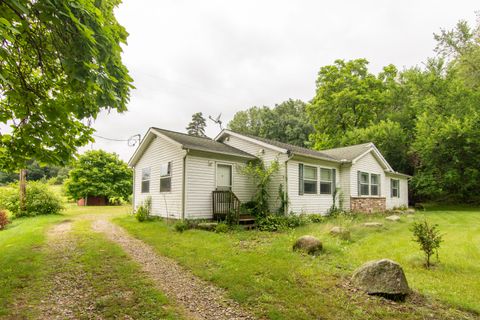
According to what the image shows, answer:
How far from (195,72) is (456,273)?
17151 mm

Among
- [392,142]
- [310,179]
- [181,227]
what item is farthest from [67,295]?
[392,142]

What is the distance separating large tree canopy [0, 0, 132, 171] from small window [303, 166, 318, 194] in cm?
964

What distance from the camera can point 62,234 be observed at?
8859 mm

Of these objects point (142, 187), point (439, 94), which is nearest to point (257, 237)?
point (142, 187)

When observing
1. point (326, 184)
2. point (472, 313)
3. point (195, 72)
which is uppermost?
point (195, 72)

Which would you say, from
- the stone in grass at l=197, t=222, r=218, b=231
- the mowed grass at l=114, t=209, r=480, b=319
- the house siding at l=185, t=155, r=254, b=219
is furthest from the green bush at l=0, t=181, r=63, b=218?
the stone in grass at l=197, t=222, r=218, b=231

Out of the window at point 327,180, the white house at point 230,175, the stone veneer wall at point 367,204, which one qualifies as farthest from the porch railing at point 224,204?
Answer: the stone veneer wall at point 367,204

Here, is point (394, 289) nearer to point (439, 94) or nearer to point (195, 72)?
point (195, 72)

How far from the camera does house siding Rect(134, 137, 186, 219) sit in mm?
10570

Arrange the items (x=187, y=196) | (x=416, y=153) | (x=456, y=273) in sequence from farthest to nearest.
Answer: (x=416, y=153) → (x=187, y=196) → (x=456, y=273)

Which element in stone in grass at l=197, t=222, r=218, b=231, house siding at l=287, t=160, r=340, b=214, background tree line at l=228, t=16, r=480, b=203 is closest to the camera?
stone in grass at l=197, t=222, r=218, b=231

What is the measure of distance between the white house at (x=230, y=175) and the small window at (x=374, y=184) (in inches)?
9.1

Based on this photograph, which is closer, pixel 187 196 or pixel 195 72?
pixel 187 196

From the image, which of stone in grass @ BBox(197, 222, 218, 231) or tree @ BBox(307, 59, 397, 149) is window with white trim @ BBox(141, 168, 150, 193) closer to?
stone in grass @ BBox(197, 222, 218, 231)
